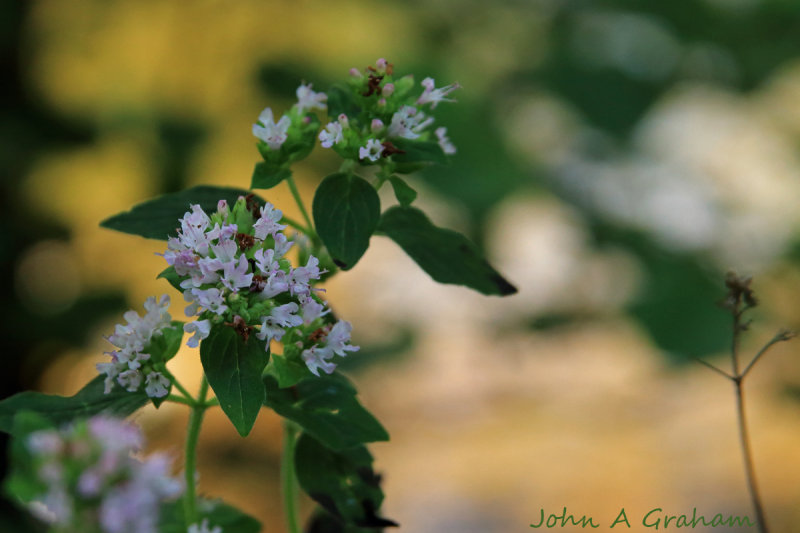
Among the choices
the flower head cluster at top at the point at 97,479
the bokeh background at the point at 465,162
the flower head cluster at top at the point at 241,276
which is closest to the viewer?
the flower head cluster at top at the point at 97,479

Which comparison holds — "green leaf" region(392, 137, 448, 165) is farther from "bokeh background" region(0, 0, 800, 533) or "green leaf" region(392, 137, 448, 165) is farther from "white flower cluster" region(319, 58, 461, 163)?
"bokeh background" region(0, 0, 800, 533)

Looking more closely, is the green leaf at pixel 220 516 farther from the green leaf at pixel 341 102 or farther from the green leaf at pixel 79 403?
the green leaf at pixel 341 102

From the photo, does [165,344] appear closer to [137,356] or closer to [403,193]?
[137,356]

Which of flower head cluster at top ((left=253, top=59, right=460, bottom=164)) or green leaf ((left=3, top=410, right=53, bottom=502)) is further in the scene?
flower head cluster at top ((left=253, top=59, right=460, bottom=164))

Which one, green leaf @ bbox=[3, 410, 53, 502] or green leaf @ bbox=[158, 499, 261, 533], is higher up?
green leaf @ bbox=[158, 499, 261, 533]

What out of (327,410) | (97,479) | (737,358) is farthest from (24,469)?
(737,358)

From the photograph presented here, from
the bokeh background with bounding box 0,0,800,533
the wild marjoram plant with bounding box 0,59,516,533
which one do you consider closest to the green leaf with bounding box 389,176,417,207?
the wild marjoram plant with bounding box 0,59,516,533

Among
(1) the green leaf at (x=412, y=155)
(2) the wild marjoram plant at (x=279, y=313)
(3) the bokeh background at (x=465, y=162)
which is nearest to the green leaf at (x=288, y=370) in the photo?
(2) the wild marjoram plant at (x=279, y=313)

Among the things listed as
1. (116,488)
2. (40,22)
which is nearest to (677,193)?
(40,22)
